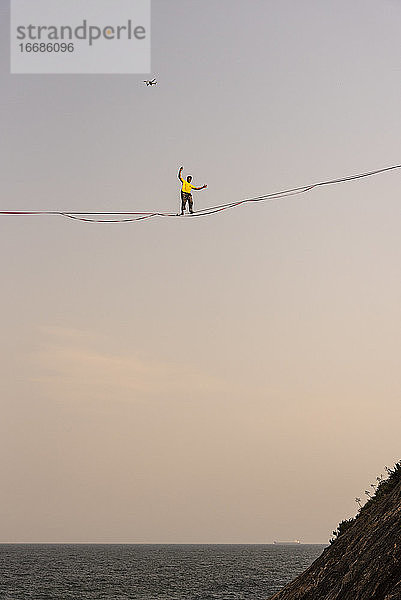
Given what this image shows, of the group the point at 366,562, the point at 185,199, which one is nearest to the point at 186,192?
the point at 185,199

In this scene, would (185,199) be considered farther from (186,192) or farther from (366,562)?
(366,562)

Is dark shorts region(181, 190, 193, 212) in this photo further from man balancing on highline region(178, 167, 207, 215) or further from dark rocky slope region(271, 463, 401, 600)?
dark rocky slope region(271, 463, 401, 600)

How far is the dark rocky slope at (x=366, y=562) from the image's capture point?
14453mm

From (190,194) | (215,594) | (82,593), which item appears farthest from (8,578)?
(190,194)

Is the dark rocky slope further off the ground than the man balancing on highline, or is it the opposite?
the man balancing on highline

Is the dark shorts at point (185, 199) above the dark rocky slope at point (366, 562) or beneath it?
above

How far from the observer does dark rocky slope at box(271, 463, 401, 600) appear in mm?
14453

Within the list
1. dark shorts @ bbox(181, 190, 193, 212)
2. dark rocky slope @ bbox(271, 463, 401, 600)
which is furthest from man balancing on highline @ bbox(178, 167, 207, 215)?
dark rocky slope @ bbox(271, 463, 401, 600)

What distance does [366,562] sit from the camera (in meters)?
15.6

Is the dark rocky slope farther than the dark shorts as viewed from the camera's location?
No

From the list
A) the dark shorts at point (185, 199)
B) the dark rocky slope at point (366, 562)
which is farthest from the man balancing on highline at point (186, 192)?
the dark rocky slope at point (366, 562)

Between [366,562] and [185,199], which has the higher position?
[185,199]

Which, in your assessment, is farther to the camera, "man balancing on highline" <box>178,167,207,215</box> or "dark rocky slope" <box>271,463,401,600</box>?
"man balancing on highline" <box>178,167,207,215</box>

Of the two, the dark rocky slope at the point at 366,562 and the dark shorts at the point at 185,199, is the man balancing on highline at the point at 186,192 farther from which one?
the dark rocky slope at the point at 366,562
